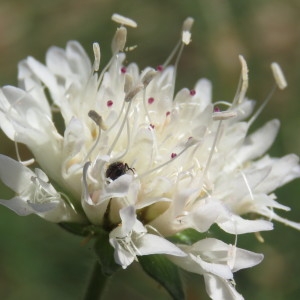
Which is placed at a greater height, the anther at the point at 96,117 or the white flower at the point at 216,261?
the anther at the point at 96,117

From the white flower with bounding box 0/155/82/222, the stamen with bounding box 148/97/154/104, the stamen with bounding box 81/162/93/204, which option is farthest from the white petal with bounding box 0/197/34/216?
the stamen with bounding box 148/97/154/104

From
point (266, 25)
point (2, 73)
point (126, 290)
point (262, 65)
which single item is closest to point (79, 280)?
point (126, 290)

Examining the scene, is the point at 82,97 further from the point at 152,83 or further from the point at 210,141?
the point at 210,141

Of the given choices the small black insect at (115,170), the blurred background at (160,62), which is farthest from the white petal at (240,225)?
the blurred background at (160,62)

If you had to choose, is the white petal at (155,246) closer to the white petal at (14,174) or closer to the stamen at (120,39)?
the white petal at (14,174)

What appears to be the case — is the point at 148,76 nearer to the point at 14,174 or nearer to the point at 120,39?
the point at 120,39

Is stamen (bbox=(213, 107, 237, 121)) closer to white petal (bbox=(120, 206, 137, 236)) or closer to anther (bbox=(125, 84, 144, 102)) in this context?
anther (bbox=(125, 84, 144, 102))
